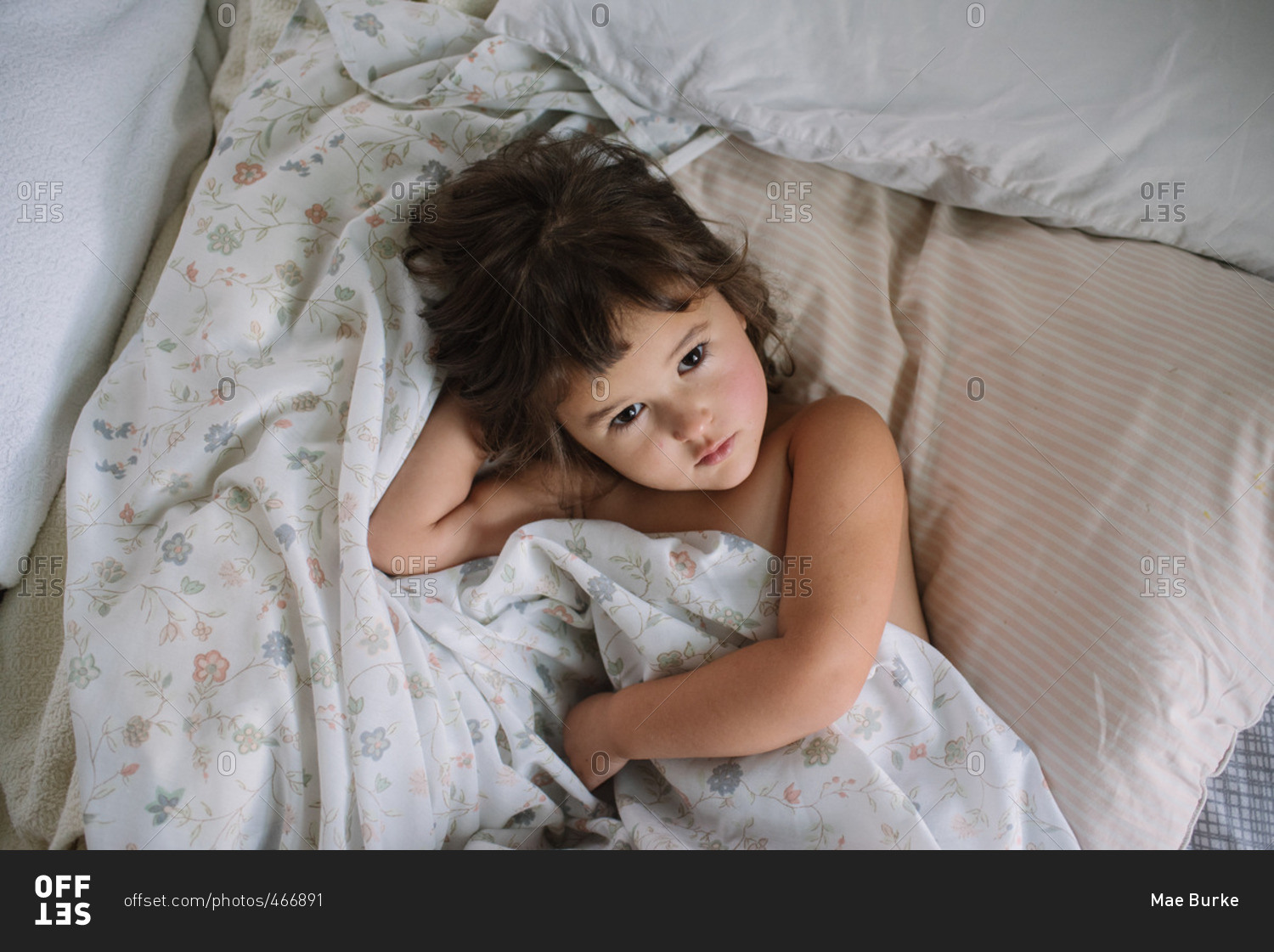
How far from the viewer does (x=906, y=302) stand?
3.57 feet

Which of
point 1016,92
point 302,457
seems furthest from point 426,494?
point 1016,92

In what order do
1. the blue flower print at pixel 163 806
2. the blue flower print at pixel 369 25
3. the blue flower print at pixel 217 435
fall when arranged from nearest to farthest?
the blue flower print at pixel 163 806
the blue flower print at pixel 217 435
the blue flower print at pixel 369 25

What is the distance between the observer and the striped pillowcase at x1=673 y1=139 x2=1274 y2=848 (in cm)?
86

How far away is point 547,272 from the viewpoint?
0.92 metres

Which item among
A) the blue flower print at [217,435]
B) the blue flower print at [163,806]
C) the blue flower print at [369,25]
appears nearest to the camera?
the blue flower print at [163,806]

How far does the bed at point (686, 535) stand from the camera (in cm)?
87

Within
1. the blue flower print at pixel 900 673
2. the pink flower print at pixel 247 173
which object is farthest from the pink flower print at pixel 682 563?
the pink flower print at pixel 247 173

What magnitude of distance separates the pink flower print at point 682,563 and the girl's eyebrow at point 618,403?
0.55 feet

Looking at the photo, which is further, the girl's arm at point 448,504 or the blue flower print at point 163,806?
the girl's arm at point 448,504

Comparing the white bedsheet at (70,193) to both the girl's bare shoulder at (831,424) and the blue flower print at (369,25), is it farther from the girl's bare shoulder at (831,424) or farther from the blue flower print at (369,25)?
the girl's bare shoulder at (831,424)

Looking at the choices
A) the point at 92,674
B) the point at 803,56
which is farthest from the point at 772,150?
the point at 92,674

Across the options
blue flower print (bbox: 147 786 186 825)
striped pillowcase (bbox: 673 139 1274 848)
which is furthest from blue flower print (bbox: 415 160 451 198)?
blue flower print (bbox: 147 786 186 825)
